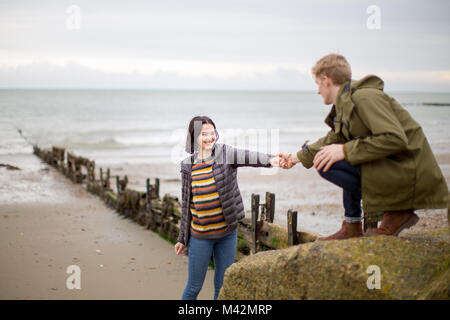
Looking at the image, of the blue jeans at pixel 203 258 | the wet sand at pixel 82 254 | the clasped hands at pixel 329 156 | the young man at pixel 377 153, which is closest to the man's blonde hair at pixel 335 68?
the young man at pixel 377 153

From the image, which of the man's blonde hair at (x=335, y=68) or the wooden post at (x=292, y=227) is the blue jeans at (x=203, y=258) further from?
the man's blonde hair at (x=335, y=68)

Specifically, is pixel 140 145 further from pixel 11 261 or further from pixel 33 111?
pixel 33 111

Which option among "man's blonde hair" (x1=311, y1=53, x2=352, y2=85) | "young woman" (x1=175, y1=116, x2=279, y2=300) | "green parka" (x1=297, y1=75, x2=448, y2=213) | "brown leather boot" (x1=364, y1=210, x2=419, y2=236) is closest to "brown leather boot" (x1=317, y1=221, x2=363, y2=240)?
"brown leather boot" (x1=364, y1=210, x2=419, y2=236)

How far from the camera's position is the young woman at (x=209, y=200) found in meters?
4.37

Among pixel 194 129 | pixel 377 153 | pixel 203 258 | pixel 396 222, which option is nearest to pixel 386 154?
pixel 377 153

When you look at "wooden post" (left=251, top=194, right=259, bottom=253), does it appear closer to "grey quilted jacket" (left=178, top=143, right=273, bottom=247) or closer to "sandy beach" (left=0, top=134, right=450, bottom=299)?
"sandy beach" (left=0, top=134, right=450, bottom=299)

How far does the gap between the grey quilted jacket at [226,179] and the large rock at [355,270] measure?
85cm

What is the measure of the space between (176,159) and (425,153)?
22.7m

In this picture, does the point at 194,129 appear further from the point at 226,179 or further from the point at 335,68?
the point at 335,68

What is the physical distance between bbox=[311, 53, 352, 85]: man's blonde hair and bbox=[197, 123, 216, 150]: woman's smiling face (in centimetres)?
135

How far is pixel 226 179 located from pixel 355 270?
1691 millimetres

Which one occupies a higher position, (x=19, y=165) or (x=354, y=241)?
(x=354, y=241)
